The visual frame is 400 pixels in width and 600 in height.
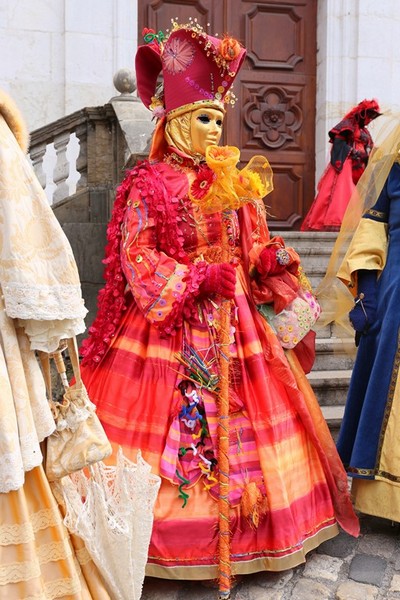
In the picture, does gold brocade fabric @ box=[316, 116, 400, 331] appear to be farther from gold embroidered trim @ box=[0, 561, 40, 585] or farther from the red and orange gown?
gold embroidered trim @ box=[0, 561, 40, 585]

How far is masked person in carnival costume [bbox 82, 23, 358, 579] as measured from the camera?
2783mm

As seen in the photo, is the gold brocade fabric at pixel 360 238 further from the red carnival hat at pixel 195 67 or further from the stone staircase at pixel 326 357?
the red carnival hat at pixel 195 67

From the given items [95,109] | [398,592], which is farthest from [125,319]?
[95,109]

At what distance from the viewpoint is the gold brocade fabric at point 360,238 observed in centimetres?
339

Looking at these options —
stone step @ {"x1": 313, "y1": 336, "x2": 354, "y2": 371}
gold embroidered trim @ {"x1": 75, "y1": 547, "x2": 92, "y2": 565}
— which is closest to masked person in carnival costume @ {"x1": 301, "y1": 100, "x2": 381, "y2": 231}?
stone step @ {"x1": 313, "y1": 336, "x2": 354, "y2": 371}

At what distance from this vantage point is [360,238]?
3426 mm

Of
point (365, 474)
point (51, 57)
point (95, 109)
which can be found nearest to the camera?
point (365, 474)

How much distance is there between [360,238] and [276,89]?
4971 millimetres

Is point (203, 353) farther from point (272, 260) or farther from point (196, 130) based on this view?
point (196, 130)

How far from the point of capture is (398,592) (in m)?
2.77

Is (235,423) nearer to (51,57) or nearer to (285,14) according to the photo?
(51,57)

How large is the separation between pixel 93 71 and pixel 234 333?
4974 millimetres

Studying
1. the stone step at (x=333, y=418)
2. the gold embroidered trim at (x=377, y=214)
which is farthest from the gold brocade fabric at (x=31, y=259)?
the stone step at (x=333, y=418)

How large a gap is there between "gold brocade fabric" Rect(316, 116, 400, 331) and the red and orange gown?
485 mm
